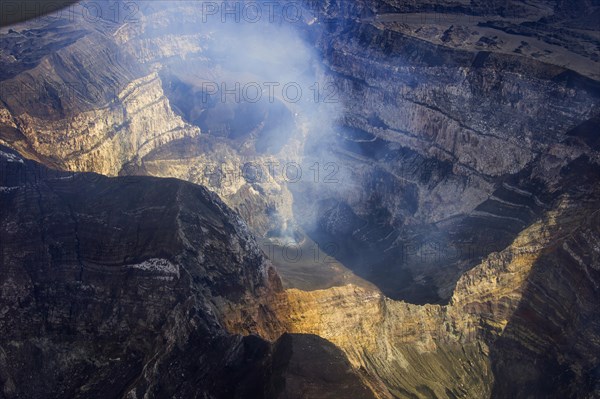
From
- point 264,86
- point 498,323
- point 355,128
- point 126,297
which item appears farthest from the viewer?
point 264,86

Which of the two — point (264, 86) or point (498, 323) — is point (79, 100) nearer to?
point (264, 86)

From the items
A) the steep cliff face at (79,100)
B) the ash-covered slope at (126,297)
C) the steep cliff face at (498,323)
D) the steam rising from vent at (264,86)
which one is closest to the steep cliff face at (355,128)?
the steep cliff face at (79,100)

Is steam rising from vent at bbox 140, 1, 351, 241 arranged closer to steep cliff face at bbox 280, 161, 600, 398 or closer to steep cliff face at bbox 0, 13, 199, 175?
steep cliff face at bbox 0, 13, 199, 175

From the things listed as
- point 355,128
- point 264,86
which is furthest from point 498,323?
point 264,86

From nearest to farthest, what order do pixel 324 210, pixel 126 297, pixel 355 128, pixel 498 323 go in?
pixel 126 297
pixel 498 323
pixel 324 210
pixel 355 128

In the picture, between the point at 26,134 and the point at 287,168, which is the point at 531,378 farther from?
the point at 26,134

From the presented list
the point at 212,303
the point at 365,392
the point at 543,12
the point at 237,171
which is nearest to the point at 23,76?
the point at 237,171

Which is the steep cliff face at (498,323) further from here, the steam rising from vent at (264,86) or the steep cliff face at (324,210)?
the steam rising from vent at (264,86)


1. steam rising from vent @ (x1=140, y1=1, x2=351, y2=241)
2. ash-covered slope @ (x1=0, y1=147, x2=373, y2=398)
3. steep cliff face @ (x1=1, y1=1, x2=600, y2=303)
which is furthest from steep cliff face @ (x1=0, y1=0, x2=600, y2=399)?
steam rising from vent @ (x1=140, y1=1, x2=351, y2=241)
